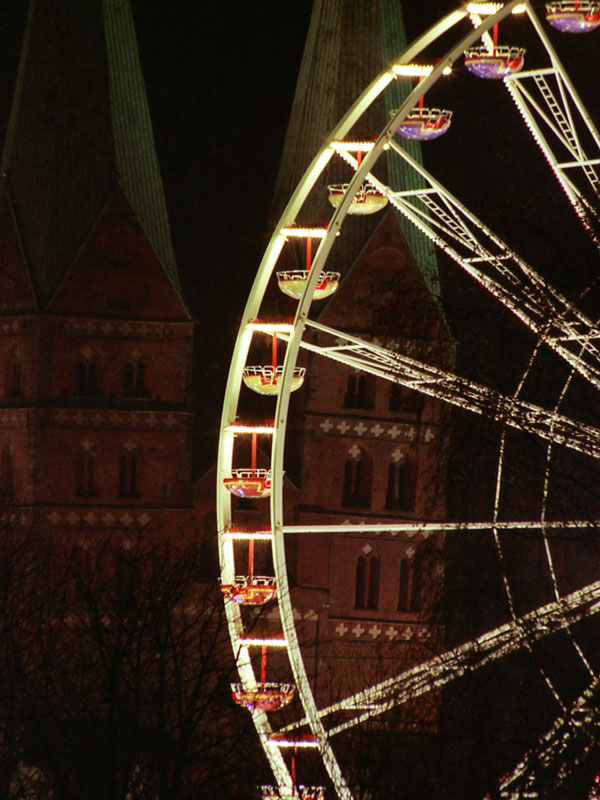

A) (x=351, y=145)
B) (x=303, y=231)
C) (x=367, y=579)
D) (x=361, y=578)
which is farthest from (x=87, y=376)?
(x=351, y=145)

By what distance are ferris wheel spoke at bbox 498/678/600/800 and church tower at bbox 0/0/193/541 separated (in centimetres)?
5055

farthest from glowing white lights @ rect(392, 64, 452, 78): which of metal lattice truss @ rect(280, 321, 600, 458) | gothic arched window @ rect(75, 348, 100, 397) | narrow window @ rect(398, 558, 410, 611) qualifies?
gothic arched window @ rect(75, 348, 100, 397)

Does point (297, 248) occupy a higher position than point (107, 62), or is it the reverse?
point (107, 62)

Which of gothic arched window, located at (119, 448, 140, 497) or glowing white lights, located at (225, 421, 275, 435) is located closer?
glowing white lights, located at (225, 421, 275, 435)

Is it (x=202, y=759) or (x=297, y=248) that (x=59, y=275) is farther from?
(x=202, y=759)

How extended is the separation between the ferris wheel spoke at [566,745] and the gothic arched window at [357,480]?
5025 centimetres

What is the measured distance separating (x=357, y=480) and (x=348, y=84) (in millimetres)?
15413

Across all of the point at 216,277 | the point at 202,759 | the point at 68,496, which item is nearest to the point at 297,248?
the point at 216,277

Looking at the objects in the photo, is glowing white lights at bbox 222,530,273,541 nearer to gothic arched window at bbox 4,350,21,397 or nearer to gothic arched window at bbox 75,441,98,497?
gothic arched window at bbox 75,441,98,497

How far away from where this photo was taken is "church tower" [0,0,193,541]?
278 feet

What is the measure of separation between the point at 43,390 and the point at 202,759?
44.0 m

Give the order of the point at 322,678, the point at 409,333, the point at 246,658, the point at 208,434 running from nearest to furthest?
the point at 409,333 → the point at 246,658 → the point at 322,678 → the point at 208,434

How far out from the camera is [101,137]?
84.5m

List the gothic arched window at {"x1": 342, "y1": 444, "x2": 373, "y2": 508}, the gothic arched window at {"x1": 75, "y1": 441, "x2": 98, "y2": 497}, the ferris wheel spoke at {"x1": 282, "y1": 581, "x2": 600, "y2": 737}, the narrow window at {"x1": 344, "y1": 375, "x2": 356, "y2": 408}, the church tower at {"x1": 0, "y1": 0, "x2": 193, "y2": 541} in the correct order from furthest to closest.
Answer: the gothic arched window at {"x1": 75, "y1": 441, "x2": 98, "y2": 497}
the narrow window at {"x1": 344, "y1": 375, "x2": 356, "y2": 408}
the gothic arched window at {"x1": 342, "y1": 444, "x2": 373, "y2": 508}
the church tower at {"x1": 0, "y1": 0, "x2": 193, "y2": 541}
the ferris wheel spoke at {"x1": 282, "y1": 581, "x2": 600, "y2": 737}
